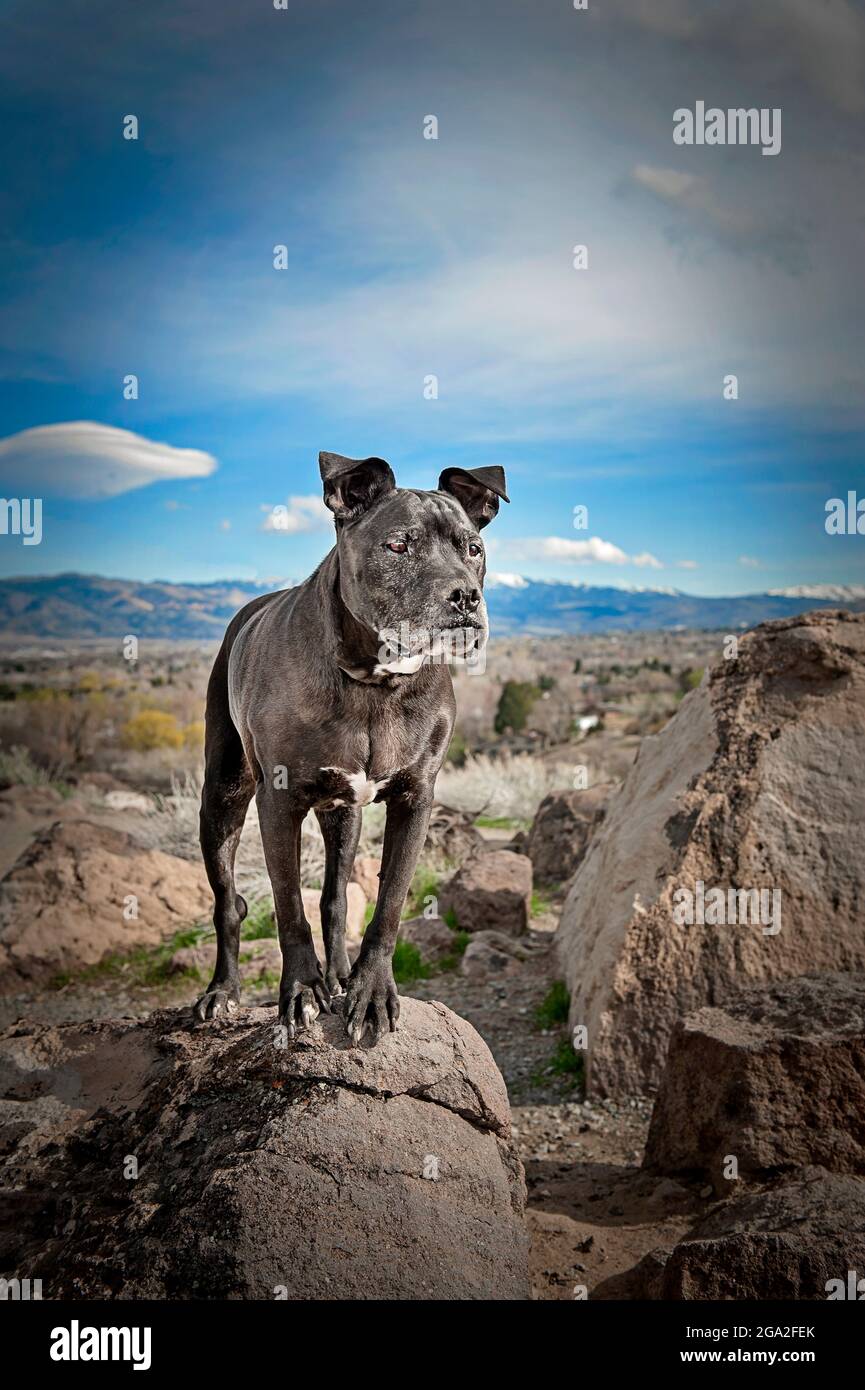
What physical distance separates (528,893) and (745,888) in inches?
177

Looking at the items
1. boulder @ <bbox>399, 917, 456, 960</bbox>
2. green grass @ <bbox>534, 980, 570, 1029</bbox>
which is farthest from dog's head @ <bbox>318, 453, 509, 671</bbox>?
boulder @ <bbox>399, 917, 456, 960</bbox>

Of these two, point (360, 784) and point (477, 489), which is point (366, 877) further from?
point (477, 489)

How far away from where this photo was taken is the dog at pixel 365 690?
11.9 feet

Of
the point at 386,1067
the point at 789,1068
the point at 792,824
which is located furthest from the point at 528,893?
the point at 386,1067

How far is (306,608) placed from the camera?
13.7 feet

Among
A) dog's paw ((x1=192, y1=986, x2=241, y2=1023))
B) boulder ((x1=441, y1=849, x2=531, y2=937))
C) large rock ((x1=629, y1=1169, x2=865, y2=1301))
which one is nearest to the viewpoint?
large rock ((x1=629, y1=1169, x2=865, y2=1301))

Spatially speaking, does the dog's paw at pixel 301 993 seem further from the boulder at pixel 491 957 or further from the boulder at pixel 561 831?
the boulder at pixel 561 831

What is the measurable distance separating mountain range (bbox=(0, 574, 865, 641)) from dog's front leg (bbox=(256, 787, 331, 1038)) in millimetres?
75696

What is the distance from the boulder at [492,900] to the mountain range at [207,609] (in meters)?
68.8

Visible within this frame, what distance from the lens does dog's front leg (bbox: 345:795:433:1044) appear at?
407cm

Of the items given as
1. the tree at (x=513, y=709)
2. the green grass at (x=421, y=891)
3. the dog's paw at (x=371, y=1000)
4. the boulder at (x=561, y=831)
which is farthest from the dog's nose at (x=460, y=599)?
the tree at (x=513, y=709)

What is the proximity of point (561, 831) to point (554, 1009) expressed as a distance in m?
5.09

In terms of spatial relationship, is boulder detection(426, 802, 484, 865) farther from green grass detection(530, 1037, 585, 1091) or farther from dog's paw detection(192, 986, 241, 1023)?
dog's paw detection(192, 986, 241, 1023)

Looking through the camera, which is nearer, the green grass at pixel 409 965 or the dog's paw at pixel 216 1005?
the dog's paw at pixel 216 1005
